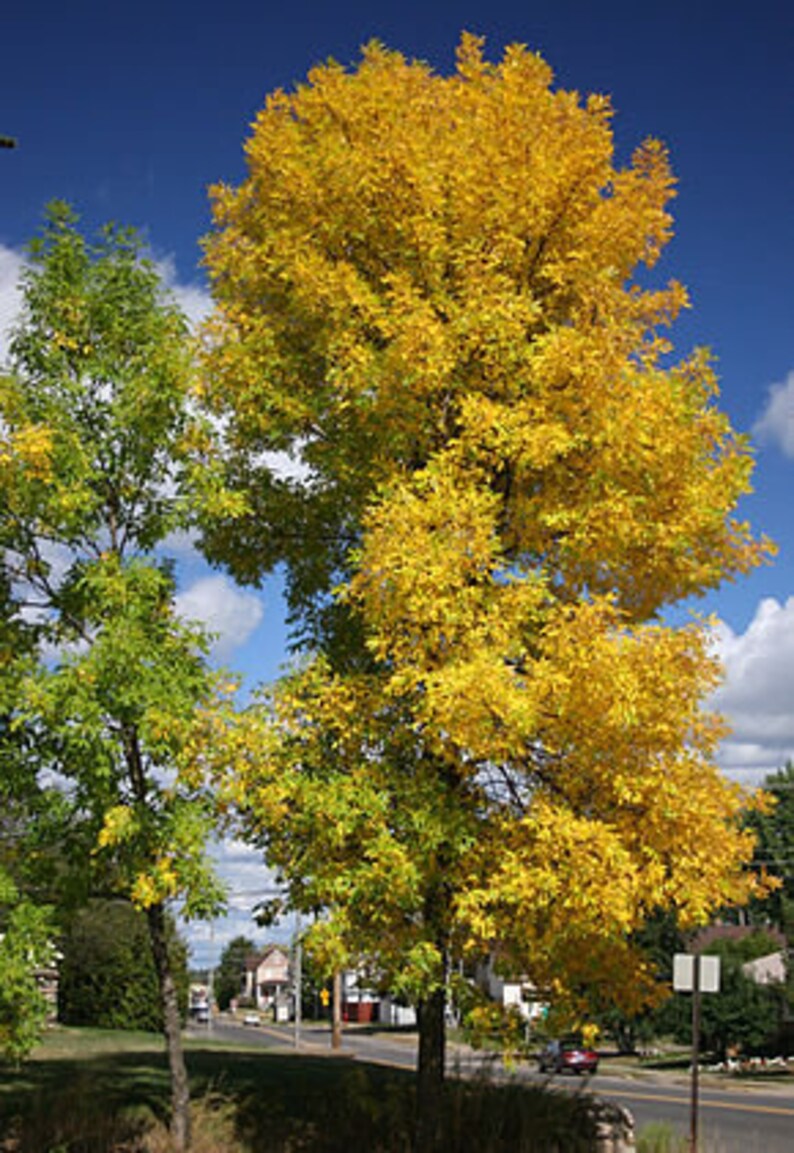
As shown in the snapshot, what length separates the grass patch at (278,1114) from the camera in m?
12.5

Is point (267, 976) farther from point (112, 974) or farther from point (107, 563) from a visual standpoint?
point (107, 563)

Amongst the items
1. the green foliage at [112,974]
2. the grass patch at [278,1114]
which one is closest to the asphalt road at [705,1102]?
the grass patch at [278,1114]

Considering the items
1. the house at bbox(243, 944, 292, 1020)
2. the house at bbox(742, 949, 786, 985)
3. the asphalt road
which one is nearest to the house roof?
the house at bbox(243, 944, 292, 1020)

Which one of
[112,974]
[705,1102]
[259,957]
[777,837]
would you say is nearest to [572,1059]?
[705,1102]

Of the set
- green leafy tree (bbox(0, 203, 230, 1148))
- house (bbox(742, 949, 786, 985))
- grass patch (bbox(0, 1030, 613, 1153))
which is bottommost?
house (bbox(742, 949, 786, 985))

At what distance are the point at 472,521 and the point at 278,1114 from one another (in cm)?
750

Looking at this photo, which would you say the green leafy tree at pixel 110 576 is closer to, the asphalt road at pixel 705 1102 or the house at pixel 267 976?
the asphalt road at pixel 705 1102

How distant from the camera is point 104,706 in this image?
1088 centimetres

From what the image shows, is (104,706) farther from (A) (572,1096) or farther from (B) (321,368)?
(A) (572,1096)

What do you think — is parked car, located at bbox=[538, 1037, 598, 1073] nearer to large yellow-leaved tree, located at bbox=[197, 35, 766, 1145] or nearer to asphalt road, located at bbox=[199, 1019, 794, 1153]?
asphalt road, located at bbox=[199, 1019, 794, 1153]

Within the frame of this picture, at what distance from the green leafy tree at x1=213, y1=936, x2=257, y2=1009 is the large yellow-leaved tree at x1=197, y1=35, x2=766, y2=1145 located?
12898 cm

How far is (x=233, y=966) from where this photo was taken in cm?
14488

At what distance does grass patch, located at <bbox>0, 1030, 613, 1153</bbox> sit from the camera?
1246 centimetres

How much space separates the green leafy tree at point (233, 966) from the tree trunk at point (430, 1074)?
12753 cm
